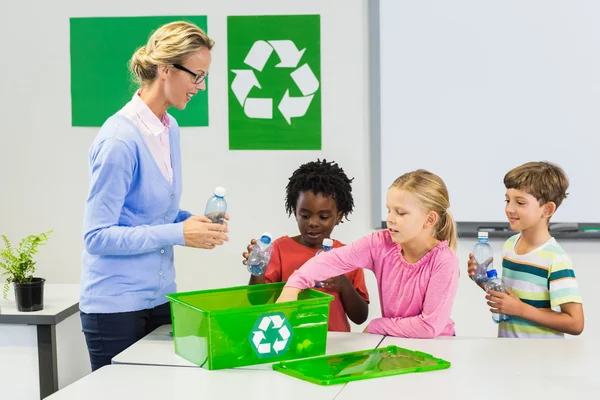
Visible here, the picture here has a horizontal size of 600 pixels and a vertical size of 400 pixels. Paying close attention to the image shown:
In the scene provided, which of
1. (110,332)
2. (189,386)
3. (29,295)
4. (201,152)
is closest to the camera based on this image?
(189,386)

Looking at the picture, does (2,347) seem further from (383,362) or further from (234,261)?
(383,362)

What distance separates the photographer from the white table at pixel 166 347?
228 centimetres

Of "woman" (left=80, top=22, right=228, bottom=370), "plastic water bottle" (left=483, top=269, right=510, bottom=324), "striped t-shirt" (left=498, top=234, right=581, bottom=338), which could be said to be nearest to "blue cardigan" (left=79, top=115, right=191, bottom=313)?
"woman" (left=80, top=22, right=228, bottom=370)

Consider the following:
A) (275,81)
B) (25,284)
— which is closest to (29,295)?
(25,284)

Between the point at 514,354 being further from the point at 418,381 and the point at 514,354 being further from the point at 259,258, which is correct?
the point at 259,258

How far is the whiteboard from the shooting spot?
379 centimetres

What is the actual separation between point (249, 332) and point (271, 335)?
0.07 m

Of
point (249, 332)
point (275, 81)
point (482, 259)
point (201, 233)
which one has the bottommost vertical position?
point (249, 332)

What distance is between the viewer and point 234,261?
13.7 ft

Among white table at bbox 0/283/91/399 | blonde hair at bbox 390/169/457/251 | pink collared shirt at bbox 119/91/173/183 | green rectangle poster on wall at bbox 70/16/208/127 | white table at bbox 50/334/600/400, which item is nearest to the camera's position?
white table at bbox 50/334/600/400

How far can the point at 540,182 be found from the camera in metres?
2.85

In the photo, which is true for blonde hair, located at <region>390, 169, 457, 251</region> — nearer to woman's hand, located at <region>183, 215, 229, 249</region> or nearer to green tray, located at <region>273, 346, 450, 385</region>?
green tray, located at <region>273, 346, 450, 385</region>

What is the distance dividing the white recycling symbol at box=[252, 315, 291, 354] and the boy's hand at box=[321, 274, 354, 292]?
0.57 m

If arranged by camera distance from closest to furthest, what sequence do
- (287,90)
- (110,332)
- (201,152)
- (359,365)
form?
1. (359,365)
2. (110,332)
3. (287,90)
4. (201,152)
